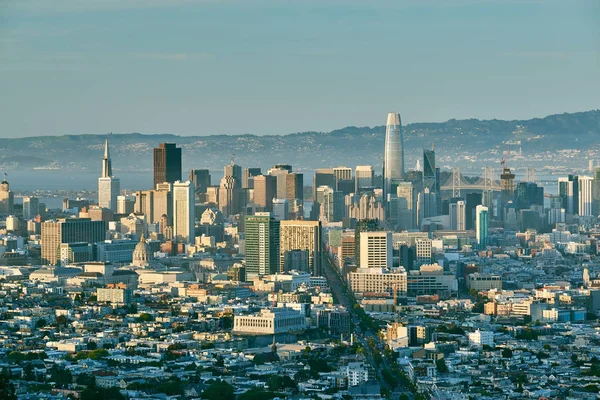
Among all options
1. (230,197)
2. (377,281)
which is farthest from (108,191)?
(377,281)

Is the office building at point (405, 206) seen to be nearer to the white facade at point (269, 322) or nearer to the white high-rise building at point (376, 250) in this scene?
the white high-rise building at point (376, 250)

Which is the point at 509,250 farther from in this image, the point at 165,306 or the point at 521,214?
the point at 165,306

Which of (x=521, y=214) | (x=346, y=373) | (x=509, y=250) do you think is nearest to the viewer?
(x=346, y=373)

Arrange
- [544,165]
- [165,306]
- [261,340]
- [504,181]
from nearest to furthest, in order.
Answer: [261,340], [165,306], [504,181], [544,165]

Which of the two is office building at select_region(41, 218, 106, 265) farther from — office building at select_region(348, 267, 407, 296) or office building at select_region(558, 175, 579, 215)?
office building at select_region(558, 175, 579, 215)

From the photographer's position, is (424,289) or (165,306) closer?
(165,306)

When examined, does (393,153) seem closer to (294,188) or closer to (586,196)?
(586,196)

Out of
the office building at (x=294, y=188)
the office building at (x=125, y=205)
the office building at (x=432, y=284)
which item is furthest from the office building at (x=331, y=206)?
the office building at (x=432, y=284)

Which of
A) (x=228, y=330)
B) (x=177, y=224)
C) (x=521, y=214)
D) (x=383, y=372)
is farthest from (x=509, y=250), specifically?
(x=383, y=372)
